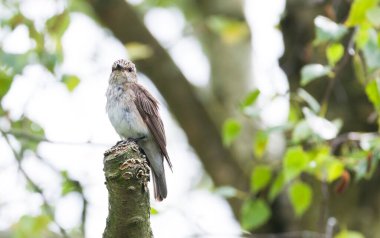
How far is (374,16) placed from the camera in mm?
5031

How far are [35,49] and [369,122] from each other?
11.5ft

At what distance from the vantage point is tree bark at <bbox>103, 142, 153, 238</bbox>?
3.64 metres

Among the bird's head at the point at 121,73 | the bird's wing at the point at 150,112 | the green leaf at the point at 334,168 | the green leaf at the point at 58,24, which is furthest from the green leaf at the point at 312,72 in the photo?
the green leaf at the point at 58,24

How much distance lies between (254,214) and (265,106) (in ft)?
4.52

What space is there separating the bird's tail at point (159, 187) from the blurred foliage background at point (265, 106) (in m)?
0.77

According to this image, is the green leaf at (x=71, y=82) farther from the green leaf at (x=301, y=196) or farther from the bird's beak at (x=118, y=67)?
the green leaf at (x=301, y=196)

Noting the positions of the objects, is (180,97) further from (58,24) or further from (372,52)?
(372,52)

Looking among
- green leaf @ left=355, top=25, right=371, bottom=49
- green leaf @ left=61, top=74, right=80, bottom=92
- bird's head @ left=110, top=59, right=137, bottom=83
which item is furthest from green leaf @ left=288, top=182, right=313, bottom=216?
green leaf @ left=61, top=74, right=80, bottom=92

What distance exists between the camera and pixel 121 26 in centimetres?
923

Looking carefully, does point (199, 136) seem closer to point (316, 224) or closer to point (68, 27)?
point (316, 224)

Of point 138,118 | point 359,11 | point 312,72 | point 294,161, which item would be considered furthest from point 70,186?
point 359,11

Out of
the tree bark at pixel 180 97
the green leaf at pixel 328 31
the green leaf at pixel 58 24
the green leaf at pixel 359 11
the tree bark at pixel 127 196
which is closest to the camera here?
the tree bark at pixel 127 196

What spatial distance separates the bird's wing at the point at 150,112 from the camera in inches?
223

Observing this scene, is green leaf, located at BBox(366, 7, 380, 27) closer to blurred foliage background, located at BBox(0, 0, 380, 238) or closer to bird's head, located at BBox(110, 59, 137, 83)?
blurred foliage background, located at BBox(0, 0, 380, 238)
